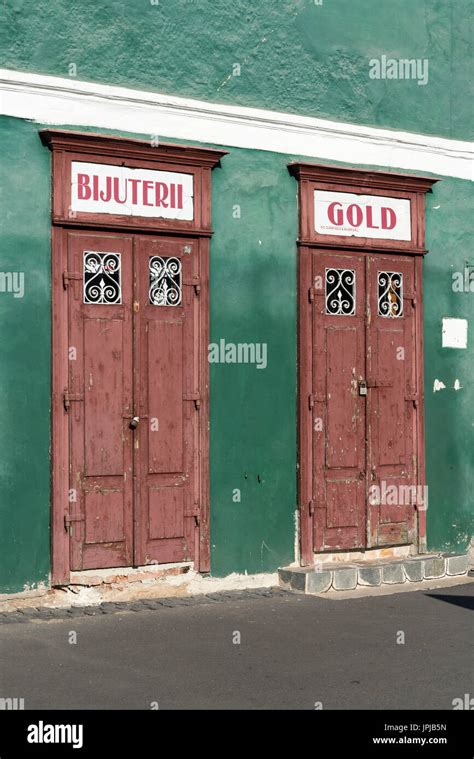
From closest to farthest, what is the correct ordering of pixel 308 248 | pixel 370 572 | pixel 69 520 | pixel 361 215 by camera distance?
pixel 69 520 → pixel 370 572 → pixel 308 248 → pixel 361 215

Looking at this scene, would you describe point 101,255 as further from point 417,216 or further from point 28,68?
point 417,216

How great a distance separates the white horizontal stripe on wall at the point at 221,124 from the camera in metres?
9.93

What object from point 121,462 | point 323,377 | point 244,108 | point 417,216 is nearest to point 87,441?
point 121,462

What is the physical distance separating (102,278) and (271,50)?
272 cm

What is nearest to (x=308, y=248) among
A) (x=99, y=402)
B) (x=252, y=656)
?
(x=99, y=402)

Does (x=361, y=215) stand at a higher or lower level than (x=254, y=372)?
higher

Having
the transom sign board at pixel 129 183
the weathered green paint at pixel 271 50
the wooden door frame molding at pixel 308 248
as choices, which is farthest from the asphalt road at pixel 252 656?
the weathered green paint at pixel 271 50

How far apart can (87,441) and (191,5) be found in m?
3.84

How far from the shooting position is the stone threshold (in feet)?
36.0

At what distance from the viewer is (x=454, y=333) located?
12461 millimetres

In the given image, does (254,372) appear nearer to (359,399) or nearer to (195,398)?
(195,398)
